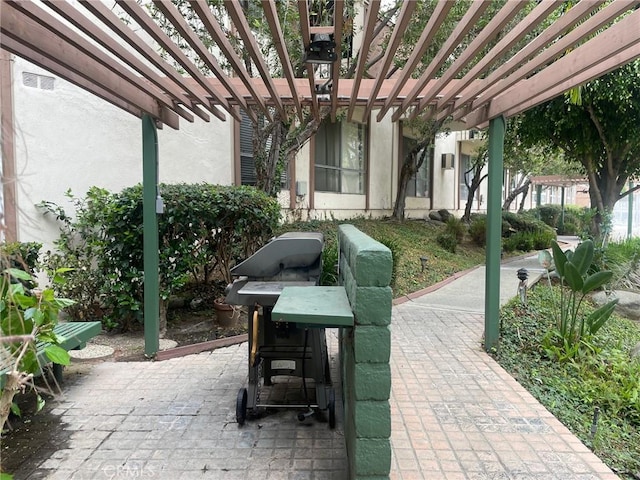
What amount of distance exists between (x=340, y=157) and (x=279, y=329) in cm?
977

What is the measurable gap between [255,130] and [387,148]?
7672 mm

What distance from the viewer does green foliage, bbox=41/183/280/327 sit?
5293mm

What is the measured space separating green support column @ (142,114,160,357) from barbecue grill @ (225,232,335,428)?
5.34ft

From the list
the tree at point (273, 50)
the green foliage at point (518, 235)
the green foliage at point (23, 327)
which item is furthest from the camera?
the green foliage at point (518, 235)

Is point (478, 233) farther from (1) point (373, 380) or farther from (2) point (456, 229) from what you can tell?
(1) point (373, 380)

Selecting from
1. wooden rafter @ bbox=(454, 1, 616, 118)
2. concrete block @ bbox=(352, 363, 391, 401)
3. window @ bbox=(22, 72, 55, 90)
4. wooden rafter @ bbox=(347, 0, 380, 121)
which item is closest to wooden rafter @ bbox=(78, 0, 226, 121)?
wooden rafter @ bbox=(347, 0, 380, 121)

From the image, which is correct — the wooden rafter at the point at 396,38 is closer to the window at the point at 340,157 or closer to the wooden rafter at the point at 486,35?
the wooden rafter at the point at 486,35

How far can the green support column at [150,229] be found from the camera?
15.1 ft

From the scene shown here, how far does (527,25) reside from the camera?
283 cm

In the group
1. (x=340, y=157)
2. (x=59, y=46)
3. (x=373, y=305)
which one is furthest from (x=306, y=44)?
(x=340, y=157)

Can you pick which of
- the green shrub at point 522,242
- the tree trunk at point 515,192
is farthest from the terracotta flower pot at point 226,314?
the tree trunk at point 515,192

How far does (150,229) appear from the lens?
186 inches

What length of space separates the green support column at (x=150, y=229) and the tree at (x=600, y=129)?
254 inches

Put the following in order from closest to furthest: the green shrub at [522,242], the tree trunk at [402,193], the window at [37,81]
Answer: the window at [37,81], the tree trunk at [402,193], the green shrub at [522,242]
